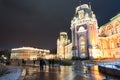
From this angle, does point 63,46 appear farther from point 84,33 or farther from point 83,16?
point 83,16

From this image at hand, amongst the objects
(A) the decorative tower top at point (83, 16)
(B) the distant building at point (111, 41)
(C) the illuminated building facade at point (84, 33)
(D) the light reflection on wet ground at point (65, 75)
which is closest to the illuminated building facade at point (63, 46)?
(C) the illuminated building facade at point (84, 33)

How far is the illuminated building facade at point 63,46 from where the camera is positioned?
462 feet

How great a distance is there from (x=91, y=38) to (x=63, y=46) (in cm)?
4995

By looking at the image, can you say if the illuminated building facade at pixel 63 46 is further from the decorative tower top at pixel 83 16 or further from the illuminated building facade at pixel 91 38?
the decorative tower top at pixel 83 16

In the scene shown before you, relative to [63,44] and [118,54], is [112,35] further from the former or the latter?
[63,44]

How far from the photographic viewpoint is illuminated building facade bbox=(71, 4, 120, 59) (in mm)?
100312

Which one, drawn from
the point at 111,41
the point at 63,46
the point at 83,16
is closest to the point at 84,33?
the point at 83,16

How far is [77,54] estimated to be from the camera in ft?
350

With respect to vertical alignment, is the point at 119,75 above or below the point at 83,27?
below

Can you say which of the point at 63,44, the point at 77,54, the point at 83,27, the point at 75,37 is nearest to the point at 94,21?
the point at 83,27

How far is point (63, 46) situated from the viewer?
150 m

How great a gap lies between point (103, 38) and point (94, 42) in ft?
30.4

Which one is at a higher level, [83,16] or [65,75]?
[83,16]

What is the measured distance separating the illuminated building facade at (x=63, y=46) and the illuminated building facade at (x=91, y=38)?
94.1 feet
